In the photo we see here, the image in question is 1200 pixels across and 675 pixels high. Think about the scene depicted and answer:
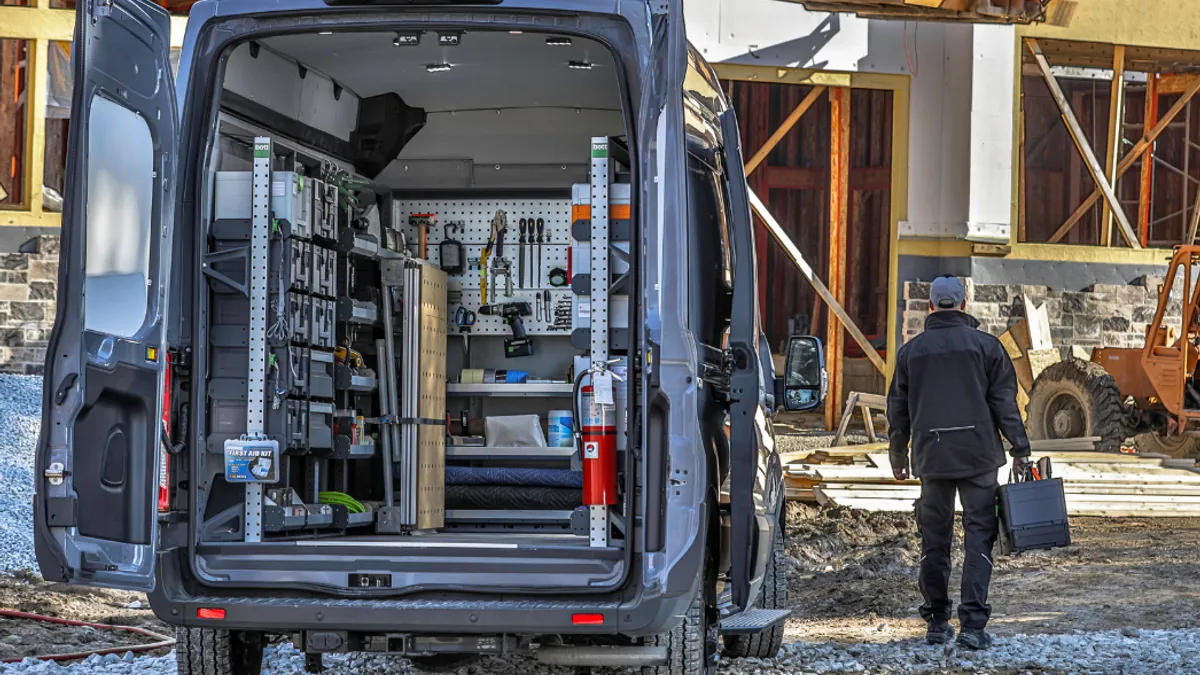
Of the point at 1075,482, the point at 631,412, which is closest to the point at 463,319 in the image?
the point at 631,412

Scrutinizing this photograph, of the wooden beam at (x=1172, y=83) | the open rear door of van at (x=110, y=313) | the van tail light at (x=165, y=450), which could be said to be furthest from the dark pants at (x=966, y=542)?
the wooden beam at (x=1172, y=83)

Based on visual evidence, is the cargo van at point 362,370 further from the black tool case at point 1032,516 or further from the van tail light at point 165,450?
the black tool case at point 1032,516

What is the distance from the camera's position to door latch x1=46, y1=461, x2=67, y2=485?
452 centimetres

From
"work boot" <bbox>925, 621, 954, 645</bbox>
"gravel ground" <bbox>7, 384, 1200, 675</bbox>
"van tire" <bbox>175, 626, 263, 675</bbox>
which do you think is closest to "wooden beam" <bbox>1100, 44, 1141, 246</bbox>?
"gravel ground" <bbox>7, 384, 1200, 675</bbox>

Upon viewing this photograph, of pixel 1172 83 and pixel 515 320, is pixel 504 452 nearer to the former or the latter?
Result: pixel 515 320

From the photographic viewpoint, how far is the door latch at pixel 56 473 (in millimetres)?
4520

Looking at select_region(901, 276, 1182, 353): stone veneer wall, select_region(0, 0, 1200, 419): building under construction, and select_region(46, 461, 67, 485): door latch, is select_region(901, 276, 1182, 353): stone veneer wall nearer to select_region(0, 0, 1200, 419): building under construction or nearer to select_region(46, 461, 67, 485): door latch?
select_region(0, 0, 1200, 419): building under construction

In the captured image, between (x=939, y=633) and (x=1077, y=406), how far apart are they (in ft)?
34.0

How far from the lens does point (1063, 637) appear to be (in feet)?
25.7

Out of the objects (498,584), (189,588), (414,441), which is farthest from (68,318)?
(414,441)

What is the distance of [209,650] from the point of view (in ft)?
18.0

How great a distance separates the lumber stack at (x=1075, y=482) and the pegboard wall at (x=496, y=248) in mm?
5100

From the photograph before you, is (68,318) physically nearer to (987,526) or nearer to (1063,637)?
(987,526)

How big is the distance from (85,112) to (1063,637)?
536cm
